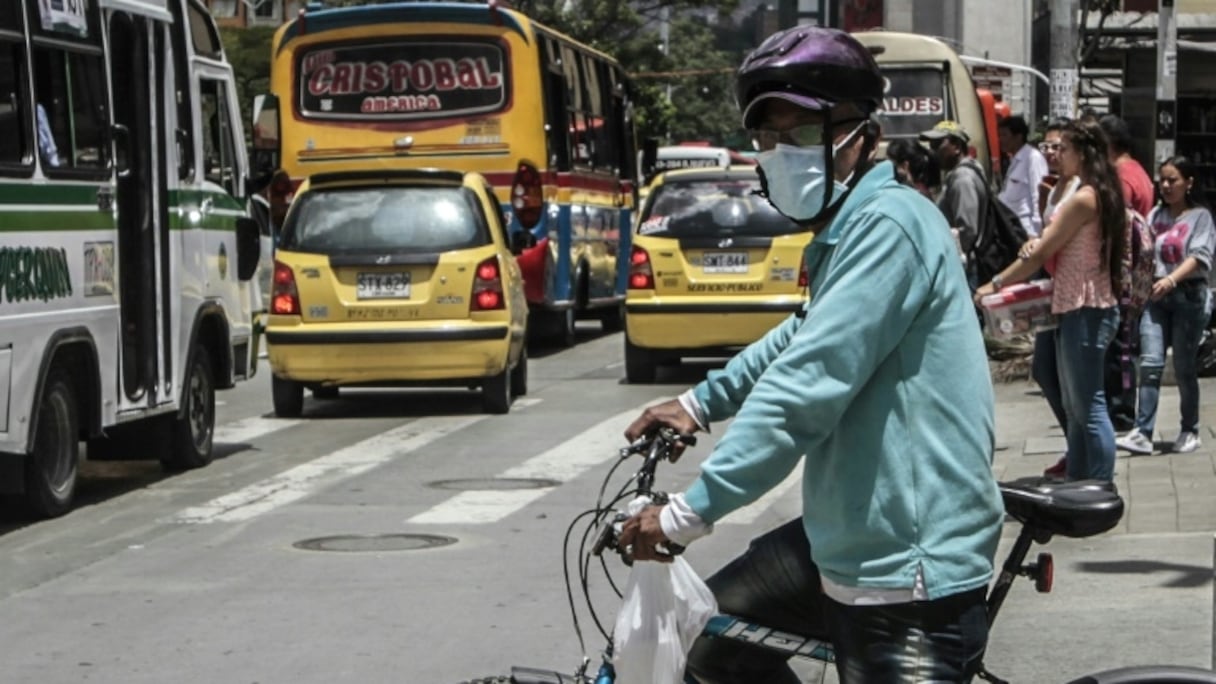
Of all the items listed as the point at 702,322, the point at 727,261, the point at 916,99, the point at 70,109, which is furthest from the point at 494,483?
the point at 916,99

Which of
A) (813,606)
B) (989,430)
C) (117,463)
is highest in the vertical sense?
(989,430)

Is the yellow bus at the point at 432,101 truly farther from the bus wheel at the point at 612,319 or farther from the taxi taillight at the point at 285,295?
the taxi taillight at the point at 285,295

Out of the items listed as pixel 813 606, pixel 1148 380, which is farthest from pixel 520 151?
pixel 813 606

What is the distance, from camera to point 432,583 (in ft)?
30.6

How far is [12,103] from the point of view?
1080 centimetres

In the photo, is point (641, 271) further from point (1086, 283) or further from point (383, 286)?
point (1086, 283)

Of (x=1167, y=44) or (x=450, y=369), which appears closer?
(x=450, y=369)

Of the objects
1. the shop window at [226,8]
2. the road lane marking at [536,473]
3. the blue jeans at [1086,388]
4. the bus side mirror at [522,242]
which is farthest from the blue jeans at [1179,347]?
the shop window at [226,8]

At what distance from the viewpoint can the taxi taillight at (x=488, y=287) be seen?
52.0ft

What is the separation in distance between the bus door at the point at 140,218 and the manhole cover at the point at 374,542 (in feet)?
6.95

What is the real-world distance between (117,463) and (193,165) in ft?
6.40

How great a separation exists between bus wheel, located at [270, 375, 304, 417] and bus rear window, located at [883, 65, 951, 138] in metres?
13.8

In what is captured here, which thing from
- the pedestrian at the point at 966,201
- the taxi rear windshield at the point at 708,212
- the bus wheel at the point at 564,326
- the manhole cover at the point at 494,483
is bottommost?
the bus wheel at the point at 564,326

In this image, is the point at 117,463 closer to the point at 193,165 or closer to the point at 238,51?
the point at 193,165
